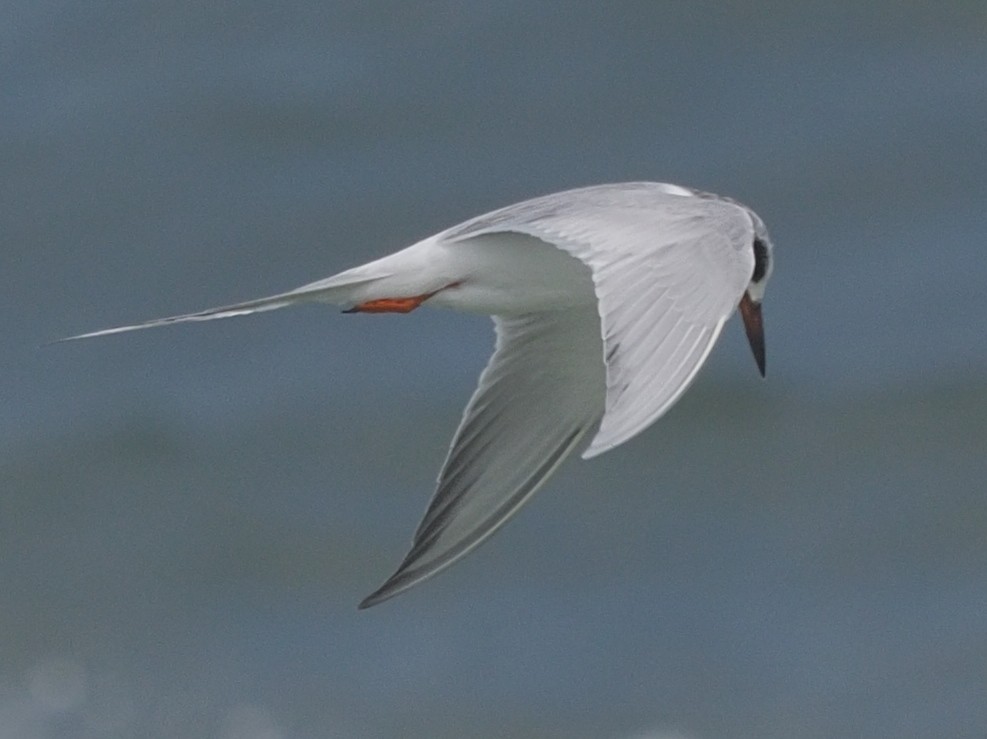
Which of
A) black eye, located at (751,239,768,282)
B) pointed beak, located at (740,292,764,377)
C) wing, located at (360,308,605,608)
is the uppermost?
black eye, located at (751,239,768,282)

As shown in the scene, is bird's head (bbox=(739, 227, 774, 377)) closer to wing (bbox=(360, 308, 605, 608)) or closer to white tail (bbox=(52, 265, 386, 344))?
wing (bbox=(360, 308, 605, 608))

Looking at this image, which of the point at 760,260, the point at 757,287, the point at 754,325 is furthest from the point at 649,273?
the point at 754,325

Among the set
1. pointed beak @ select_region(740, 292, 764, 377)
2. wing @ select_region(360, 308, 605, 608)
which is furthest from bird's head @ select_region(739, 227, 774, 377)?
wing @ select_region(360, 308, 605, 608)

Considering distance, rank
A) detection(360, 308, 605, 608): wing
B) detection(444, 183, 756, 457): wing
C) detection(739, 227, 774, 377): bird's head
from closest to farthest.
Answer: detection(444, 183, 756, 457): wing, detection(739, 227, 774, 377): bird's head, detection(360, 308, 605, 608): wing

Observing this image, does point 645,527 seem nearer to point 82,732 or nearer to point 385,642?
point 385,642

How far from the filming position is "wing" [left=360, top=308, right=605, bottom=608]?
17.5ft

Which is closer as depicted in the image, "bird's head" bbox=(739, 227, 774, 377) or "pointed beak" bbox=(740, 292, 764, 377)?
"bird's head" bbox=(739, 227, 774, 377)

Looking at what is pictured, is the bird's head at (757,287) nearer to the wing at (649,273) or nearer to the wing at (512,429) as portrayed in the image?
the wing at (649,273)

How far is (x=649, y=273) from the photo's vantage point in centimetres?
432

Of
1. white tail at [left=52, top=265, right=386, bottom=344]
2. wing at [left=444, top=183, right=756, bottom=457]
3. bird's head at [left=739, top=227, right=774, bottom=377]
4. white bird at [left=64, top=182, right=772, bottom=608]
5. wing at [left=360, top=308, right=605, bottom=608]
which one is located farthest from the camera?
wing at [left=360, top=308, right=605, bottom=608]

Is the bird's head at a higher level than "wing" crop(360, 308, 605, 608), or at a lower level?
higher

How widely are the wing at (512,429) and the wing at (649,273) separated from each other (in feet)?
1.83

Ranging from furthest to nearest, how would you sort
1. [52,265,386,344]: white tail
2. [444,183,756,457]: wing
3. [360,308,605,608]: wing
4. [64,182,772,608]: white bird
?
[360,308,605,608]: wing → [52,265,386,344]: white tail → [64,182,772,608]: white bird → [444,183,756,457]: wing

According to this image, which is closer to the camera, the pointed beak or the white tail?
the white tail
